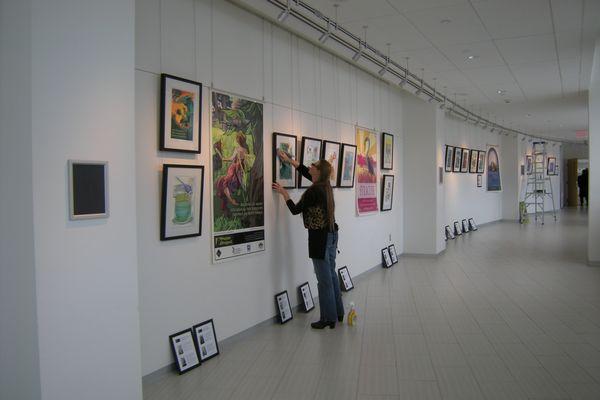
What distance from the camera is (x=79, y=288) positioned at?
276cm

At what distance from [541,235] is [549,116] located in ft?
15.6

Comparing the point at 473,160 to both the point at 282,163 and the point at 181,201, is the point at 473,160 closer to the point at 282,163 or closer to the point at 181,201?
the point at 282,163

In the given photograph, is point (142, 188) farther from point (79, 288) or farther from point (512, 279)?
point (512, 279)

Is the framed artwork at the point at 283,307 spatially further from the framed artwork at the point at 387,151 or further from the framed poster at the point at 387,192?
the framed artwork at the point at 387,151

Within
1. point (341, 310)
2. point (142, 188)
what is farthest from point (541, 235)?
point (142, 188)

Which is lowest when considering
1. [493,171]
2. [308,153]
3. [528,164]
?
[308,153]

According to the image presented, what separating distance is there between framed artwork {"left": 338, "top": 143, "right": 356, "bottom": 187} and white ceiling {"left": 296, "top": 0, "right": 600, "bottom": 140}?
1.73 m

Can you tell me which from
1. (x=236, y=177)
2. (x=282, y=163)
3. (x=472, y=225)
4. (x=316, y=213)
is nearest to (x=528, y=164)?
(x=472, y=225)

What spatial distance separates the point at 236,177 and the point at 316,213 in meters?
1.09

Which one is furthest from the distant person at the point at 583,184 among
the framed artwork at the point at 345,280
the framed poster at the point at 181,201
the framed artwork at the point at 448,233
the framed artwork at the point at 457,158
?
the framed poster at the point at 181,201

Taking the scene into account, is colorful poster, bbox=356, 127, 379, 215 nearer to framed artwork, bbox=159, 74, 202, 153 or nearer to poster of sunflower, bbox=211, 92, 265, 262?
poster of sunflower, bbox=211, 92, 265, 262

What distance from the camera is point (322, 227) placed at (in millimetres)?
5574

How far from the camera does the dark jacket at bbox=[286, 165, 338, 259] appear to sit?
219 inches

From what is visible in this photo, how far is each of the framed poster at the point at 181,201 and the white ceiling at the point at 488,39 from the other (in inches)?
104
